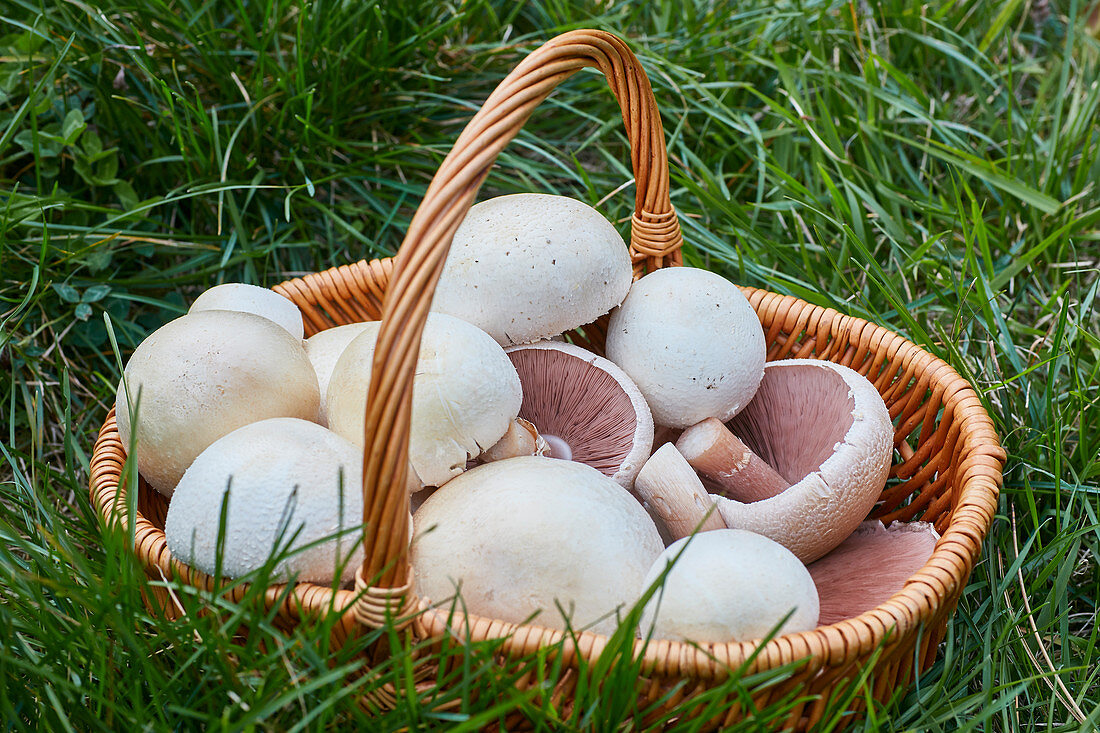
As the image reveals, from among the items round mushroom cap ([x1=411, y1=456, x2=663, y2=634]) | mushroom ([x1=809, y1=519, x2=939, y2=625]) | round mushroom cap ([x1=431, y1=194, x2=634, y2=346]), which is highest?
round mushroom cap ([x1=431, y1=194, x2=634, y2=346])

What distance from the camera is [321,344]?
1762 millimetres

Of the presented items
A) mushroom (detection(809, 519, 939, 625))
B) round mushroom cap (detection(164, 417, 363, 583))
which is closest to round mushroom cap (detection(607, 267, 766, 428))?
mushroom (detection(809, 519, 939, 625))

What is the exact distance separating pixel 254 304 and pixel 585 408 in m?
0.68

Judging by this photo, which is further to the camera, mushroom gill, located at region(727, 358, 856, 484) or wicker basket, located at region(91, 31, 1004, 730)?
mushroom gill, located at region(727, 358, 856, 484)

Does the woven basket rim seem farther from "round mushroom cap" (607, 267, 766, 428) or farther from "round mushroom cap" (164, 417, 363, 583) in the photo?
"round mushroom cap" (607, 267, 766, 428)

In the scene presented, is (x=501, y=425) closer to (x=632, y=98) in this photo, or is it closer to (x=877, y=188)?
(x=632, y=98)

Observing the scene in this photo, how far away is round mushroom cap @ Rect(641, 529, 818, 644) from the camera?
1.22 metres

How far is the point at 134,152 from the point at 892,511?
2.07m

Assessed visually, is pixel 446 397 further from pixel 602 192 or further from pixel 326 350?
pixel 602 192

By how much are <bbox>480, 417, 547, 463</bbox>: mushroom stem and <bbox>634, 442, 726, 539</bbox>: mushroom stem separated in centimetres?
21

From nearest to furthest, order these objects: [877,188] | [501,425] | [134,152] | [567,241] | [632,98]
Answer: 1. [501,425]
2. [567,241]
3. [632,98]
4. [134,152]
5. [877,188]

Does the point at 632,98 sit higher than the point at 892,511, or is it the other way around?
the point at 632,98

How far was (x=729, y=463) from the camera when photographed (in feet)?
5.45

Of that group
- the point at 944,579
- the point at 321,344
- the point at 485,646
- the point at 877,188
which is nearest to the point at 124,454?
the point at 321,344
